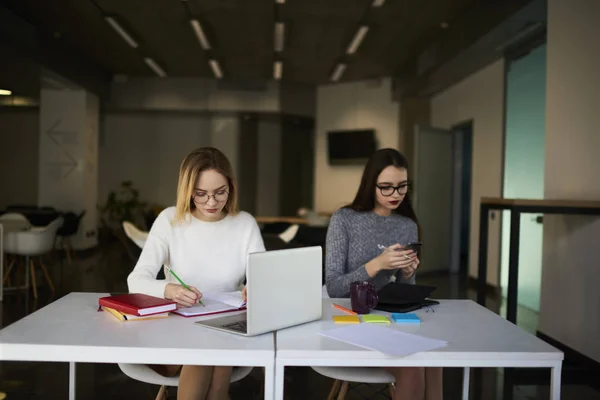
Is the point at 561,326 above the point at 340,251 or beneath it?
beneath

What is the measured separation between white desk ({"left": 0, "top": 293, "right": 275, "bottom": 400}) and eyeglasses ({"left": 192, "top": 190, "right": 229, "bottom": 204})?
0.68m

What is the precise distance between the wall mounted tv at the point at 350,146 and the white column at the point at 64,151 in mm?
5007

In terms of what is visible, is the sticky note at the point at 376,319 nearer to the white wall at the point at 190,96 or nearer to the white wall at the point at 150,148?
the white wall at the point at 190,96

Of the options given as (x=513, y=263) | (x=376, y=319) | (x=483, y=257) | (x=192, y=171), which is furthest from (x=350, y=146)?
(x=376, y=319)

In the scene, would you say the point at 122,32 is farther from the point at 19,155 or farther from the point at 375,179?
the point at 375,179

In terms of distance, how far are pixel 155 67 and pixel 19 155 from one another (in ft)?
10.1

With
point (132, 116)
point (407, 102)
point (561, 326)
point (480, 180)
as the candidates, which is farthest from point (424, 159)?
A: point (132, 116)

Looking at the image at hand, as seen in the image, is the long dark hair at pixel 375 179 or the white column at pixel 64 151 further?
the white column at pixel 64 151

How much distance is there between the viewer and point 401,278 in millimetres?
2637

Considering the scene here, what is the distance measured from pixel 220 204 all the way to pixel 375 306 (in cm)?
78

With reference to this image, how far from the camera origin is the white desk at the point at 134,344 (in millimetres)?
1468

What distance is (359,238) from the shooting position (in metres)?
2.71

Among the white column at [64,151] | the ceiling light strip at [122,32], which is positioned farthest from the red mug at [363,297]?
the white column at [64,151]

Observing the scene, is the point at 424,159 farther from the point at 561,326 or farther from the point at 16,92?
the point at 16,92
